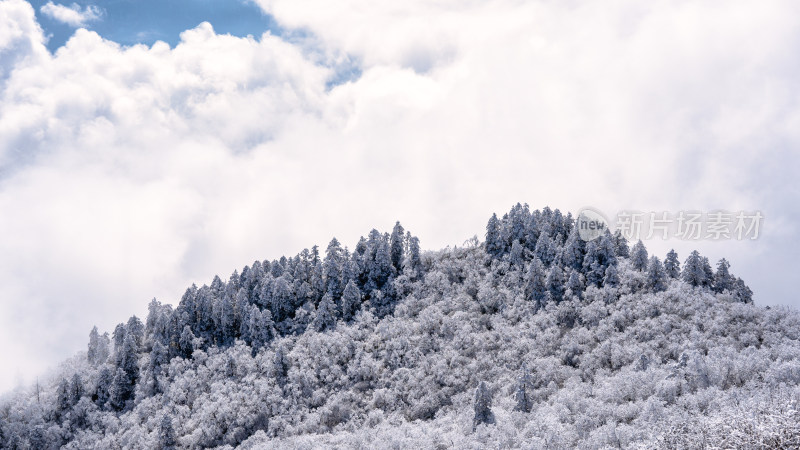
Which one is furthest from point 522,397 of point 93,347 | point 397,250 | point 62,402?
point 93,347

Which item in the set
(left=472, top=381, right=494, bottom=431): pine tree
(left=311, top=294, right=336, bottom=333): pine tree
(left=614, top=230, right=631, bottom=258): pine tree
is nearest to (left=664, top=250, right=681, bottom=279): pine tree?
(left=614, top=230, right=631, bottom=258): pine tree

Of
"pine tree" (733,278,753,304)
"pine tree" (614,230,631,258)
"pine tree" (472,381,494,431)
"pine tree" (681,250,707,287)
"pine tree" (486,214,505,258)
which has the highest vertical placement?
"pine tree" (486,214,505,258)

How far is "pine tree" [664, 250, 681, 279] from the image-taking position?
153 m

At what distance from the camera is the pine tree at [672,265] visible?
15300 centimetres

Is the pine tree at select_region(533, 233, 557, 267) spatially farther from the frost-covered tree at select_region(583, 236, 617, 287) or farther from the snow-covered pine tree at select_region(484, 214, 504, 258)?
the snow-covered pine tree at select_region(484, 214, 504, 258)

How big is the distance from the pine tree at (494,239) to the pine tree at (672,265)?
38159 millimetres

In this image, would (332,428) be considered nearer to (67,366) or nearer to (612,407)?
(612,407)

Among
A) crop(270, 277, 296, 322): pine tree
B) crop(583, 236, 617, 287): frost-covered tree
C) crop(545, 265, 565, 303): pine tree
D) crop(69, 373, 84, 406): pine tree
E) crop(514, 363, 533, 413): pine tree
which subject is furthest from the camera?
crop(270, 277, 296, 322): pine tree

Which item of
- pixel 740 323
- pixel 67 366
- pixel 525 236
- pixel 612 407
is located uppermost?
pixel 525 236

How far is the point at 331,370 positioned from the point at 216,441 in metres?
27.6

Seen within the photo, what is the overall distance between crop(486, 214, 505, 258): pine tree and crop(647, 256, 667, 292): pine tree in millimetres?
35861

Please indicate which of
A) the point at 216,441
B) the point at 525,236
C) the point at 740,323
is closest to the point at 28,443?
the point at 216,441

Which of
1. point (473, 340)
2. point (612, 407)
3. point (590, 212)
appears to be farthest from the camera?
point (590, 212)

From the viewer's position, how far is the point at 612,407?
113 m
